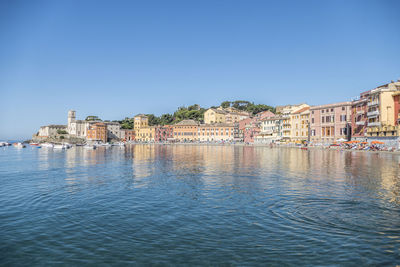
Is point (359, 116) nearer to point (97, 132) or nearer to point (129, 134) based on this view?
point (97, 132)

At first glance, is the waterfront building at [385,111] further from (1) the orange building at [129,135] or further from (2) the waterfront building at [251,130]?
(1) the orange building at [129,135]

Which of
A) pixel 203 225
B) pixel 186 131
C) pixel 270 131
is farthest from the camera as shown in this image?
pixel 186 131

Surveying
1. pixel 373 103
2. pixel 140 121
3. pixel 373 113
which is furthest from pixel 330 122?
pixel 140 121

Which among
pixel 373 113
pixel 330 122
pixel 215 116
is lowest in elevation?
pixel 330 122

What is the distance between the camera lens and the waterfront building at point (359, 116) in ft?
240

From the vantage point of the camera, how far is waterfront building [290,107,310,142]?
96000mm

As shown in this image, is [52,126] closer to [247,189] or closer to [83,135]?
[83,135]

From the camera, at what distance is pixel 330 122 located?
8538 centimetres

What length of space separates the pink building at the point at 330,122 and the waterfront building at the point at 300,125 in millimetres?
3825

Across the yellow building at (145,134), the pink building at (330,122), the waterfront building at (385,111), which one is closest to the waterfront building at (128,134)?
the yellow building at (145,134)

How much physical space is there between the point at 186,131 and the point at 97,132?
4771cm

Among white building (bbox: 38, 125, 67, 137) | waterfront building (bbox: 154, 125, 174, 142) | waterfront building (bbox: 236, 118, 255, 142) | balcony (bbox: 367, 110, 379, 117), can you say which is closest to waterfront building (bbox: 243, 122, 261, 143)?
waterfront building (bbox: 236, 118, 255, 142)

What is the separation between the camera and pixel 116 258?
9156 millimetres

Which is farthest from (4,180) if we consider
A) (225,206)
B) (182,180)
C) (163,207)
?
(225,206)
